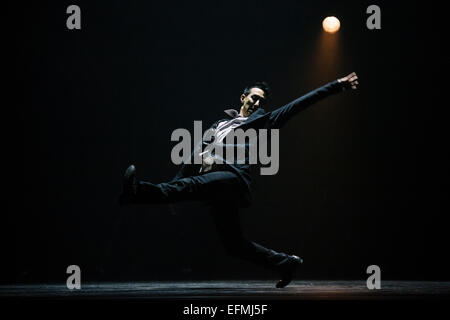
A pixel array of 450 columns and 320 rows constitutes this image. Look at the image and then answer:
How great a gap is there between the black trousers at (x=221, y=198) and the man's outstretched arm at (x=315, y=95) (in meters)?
0.43

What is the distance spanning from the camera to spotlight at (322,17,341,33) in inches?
195

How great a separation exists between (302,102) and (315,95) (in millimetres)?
82

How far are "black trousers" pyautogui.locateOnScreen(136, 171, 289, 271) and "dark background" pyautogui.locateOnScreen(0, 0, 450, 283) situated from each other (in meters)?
1.57

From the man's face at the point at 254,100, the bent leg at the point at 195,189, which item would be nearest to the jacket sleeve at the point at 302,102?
the man's face at the point at 254,100

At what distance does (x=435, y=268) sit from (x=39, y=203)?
3517 mm

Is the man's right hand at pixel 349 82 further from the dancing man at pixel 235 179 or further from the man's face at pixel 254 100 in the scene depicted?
the man's face at pixel 254 100

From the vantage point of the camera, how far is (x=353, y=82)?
298 centimetres

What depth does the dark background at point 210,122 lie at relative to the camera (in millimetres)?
4754

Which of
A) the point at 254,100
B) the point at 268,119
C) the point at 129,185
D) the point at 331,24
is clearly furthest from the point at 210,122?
the point at 129,185

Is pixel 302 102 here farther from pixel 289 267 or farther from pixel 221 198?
pixel 289 267

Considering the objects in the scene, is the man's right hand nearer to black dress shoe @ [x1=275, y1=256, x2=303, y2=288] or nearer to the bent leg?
the bent leg
